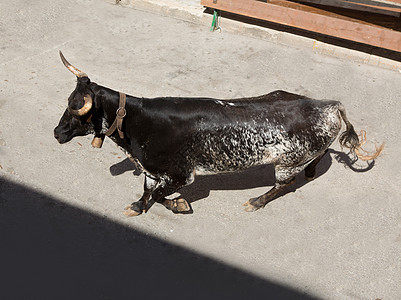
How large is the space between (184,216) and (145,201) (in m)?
0.50

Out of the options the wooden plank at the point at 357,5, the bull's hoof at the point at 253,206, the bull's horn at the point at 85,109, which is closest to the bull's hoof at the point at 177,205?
the bull's hoof at the point at 253,206

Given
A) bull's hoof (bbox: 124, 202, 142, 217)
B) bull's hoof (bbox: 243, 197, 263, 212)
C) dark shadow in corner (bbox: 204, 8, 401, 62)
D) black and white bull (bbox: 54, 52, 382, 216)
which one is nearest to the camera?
black and white bull (bbox: 54, 52, 382, 216)

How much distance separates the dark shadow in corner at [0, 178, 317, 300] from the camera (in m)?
5.00

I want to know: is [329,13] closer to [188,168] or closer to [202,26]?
[202,26]

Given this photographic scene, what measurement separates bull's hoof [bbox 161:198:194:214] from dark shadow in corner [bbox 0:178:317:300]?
463 millimetres

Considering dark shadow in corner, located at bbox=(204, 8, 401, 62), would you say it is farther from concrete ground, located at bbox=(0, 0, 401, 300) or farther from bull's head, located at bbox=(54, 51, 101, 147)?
bull's head, located at bbox=(54, 51, 101, 147)

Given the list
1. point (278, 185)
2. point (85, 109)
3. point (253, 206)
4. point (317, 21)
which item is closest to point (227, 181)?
point (253, 206)

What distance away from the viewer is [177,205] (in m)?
5.86

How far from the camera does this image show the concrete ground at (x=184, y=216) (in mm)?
5180

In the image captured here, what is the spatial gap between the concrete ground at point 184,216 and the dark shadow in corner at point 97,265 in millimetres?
14

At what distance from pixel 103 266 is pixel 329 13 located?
23.6ft

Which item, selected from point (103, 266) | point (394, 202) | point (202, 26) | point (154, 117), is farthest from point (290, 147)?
point (202, 26)

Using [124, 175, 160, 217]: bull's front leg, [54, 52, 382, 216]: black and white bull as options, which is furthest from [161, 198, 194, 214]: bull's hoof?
[54, 52, 382, 216]: black and white bull

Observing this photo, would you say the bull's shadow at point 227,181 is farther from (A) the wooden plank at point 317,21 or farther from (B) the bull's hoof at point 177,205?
(A) the wooden plank at point 317,21
